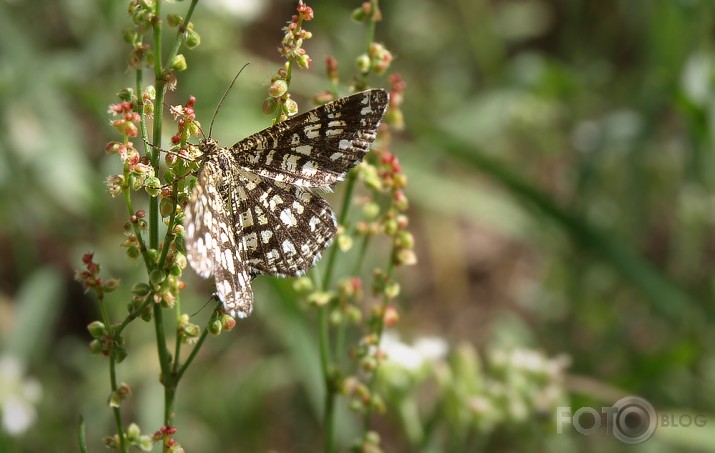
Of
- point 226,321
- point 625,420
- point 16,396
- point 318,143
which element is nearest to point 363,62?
point 318,143

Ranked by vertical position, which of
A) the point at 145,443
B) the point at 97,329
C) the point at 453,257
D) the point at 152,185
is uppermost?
the point at 453,257

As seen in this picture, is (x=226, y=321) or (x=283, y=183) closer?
(x=226, y=321)

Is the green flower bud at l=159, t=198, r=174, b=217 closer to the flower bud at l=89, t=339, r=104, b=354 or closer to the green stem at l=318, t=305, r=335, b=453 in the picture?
the flower bud at l=89, t=339, r=104, b=354

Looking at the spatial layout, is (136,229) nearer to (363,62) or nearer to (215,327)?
(215,327)

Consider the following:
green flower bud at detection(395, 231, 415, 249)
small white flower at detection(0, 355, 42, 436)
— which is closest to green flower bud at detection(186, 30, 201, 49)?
green flower bud at detection(395, 231, 415, 249)

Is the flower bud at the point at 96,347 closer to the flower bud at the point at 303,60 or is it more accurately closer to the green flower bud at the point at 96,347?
the green flower bud at the point at 96,347

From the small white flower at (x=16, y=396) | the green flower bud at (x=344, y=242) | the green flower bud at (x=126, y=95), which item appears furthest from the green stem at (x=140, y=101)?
the small white flower at (x=16, y=396)
